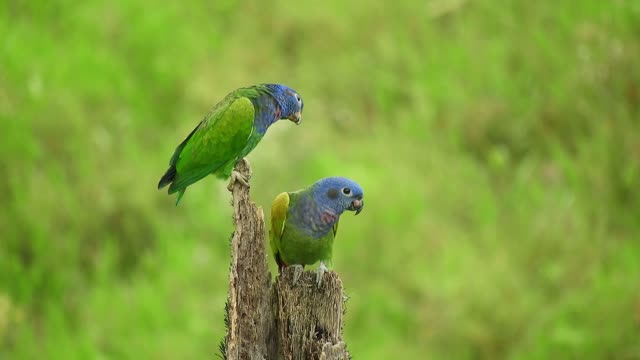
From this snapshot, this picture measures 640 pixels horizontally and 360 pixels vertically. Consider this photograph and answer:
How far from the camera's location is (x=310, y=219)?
5.78m

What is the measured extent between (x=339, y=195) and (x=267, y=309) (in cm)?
76

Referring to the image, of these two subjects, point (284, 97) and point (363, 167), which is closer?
point (284, 97)

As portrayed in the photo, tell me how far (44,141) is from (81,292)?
2.12 meters

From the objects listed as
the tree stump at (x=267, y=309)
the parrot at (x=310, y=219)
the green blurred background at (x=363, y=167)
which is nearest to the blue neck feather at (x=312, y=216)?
the parrot at (x=310, y=219)

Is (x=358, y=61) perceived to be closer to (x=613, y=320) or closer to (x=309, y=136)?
(x=309, y=136)

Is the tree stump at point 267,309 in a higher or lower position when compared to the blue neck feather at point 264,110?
lower

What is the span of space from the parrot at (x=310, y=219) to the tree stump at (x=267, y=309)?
0.73 feet

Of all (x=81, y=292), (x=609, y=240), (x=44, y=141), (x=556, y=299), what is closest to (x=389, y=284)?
(x=556, y=299)

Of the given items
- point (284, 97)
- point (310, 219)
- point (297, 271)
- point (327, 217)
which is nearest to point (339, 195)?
point (327, 217)

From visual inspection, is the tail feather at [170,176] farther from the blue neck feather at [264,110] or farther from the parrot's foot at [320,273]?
the parrot's foot at [320,273]

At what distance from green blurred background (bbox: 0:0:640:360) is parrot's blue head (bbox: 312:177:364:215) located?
5376 millimetres

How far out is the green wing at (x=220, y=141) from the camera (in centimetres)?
585

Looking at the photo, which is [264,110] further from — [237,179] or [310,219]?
[310,219]

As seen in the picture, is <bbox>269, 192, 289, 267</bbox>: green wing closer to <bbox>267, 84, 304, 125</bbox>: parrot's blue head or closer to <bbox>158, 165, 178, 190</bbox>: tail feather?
<bbox>267, 84, 304, 125</bbox>: parrot's blue head
